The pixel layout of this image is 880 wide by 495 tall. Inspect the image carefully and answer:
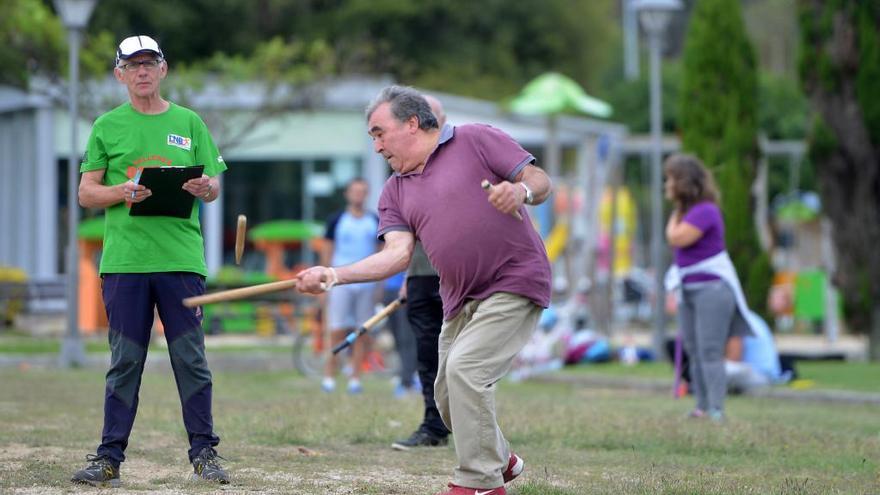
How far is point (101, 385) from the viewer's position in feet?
47.3

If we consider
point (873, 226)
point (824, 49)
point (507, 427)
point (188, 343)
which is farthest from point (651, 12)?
point (188, 343)

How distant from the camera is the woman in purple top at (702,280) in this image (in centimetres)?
1100

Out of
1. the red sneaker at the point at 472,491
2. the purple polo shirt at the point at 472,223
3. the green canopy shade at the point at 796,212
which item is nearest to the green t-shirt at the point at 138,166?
the purple polo shirt at the point at 472,223

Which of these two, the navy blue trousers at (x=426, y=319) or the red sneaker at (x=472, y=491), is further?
the navy blue trousers at (x=426, y=319)

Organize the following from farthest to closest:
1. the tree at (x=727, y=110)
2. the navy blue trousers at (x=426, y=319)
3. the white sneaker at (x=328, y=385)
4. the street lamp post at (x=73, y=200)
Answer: the tree at (x=727, y=110)
the street lamp post at (x=73, y=200)
the white sneaker at (x=328, y=385)
the navy blue trousers at (x=426, y=319)

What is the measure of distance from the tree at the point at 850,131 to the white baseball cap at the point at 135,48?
1313 cm

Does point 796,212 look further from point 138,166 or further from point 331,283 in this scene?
point 331,283

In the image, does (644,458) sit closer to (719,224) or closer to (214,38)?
(719,224)

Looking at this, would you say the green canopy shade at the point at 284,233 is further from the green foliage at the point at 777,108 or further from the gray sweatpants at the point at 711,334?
the green foliage at the point at 777,108

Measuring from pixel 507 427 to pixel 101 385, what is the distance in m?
5.84

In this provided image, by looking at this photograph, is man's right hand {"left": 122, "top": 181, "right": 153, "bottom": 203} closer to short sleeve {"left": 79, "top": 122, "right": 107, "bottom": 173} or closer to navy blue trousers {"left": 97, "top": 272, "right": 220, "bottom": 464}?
short sleeve {"left": 79, "top": 122, "right": 107, "bottom": 173}

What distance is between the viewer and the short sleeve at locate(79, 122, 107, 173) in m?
7.18

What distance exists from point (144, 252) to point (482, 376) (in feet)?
5.70

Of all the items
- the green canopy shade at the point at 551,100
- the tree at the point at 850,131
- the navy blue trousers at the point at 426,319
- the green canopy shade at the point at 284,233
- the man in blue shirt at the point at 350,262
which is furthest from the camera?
the green canopy shade at the point at 284,233
